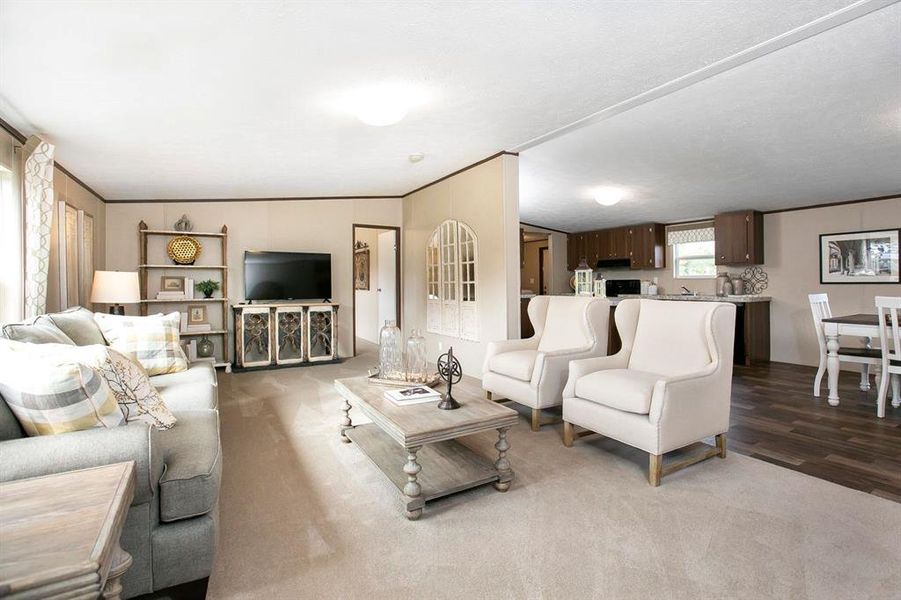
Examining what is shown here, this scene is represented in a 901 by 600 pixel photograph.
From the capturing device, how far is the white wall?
8445 millimetres

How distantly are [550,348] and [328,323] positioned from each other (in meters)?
3.50

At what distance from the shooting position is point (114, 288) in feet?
14.4

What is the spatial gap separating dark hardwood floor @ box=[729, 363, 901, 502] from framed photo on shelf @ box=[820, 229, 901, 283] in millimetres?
1593

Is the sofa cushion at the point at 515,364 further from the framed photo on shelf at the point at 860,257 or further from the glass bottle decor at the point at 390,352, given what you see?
the framed photo on shelf at the point at 860,257

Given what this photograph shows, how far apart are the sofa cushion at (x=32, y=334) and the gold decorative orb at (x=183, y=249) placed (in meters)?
3.49

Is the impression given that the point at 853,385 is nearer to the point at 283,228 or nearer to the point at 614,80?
the point at 614,80

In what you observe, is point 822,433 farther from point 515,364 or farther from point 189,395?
point 189,395

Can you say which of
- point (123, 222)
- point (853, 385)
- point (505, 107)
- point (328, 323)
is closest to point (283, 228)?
point (328, 323)

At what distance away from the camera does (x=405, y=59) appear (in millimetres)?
2531

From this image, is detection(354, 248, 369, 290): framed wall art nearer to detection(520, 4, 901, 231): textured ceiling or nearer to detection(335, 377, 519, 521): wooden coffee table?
detection(520, 4, 901, 231): textured ceiling

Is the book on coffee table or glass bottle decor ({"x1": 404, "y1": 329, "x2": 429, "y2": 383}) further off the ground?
glass bottle decor ({"x1": 404, "y1": 329, "x2": 429, "y2": 383})

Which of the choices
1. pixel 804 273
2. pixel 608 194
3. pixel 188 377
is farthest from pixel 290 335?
pixel 804 273

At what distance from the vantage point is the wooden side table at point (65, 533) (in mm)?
741

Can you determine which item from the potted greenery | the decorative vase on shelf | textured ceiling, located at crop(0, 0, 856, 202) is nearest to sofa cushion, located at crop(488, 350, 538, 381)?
textured ceiling, located at crop(0, 0, 856, 202)
